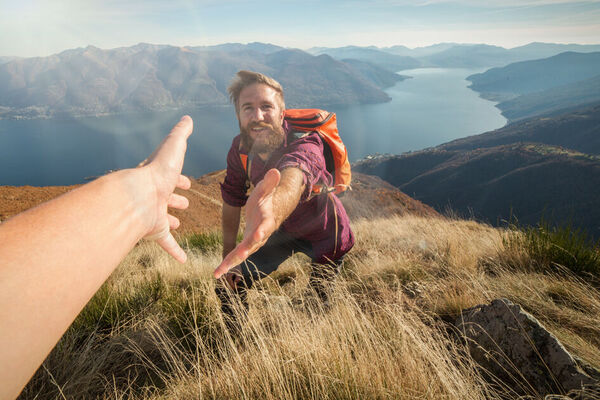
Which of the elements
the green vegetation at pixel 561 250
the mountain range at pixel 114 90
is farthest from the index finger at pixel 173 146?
the mountain range at pixel 114 90

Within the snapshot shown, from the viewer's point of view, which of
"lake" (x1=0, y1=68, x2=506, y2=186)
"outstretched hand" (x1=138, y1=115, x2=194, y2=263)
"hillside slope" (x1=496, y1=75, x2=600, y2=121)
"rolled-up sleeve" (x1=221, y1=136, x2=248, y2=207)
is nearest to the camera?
"outstretched hand" (x1=138, y1=115, x2=194, y2=263)

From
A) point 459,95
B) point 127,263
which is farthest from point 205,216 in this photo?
point 459,95

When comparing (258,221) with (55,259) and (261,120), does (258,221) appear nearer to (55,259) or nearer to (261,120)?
(55,259)

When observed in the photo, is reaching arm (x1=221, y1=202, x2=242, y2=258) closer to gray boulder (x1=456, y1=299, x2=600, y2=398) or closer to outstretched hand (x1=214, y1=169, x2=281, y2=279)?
outstretched hand (x1=214, y1=169, x2=281, y2=279)

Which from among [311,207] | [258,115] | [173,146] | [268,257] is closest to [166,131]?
[258,115]

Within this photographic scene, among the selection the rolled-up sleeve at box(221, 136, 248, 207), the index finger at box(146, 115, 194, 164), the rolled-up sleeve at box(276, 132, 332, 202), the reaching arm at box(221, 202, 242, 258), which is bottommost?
Result: the reaching arm at box(221, 202, 242, 258)

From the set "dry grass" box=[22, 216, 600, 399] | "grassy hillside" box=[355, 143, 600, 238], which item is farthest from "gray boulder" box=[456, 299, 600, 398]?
"grassy hillside" box=[355, 143, 600, 238]

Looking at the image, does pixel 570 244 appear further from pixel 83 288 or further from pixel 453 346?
pixel 83 288
